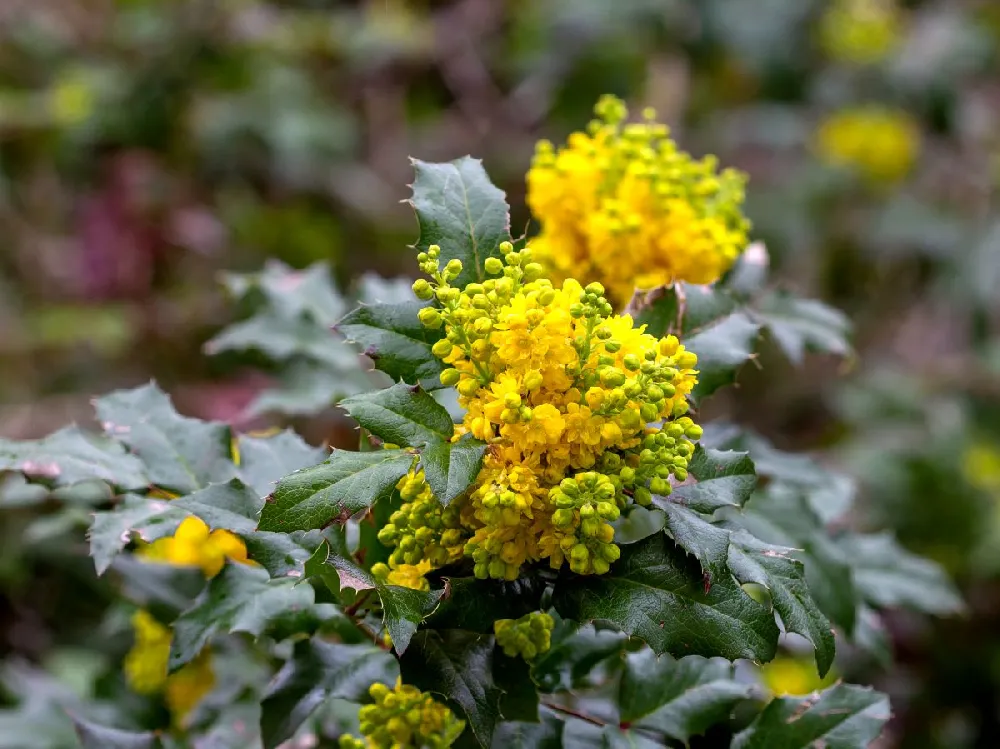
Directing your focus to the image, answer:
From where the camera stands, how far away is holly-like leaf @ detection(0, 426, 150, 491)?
1193 millimetres

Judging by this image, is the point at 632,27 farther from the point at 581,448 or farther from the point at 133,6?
the point at 581,448

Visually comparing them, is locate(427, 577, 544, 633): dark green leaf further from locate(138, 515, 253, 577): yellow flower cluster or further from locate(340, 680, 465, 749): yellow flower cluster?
locate(138, 515, 253, 577): yellow flower cluster

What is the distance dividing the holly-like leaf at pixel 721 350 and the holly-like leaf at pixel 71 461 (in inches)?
28.0

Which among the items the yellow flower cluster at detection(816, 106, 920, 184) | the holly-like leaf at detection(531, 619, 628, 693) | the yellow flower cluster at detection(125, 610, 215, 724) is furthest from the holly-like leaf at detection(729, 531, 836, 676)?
the yellow flower cluster at detection(816, 106, 920, 184)

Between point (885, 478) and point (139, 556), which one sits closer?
point (139, 556)

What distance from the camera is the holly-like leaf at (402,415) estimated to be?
973mm

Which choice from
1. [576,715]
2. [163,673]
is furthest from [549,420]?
[163,673]

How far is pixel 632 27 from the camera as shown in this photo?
3793mm

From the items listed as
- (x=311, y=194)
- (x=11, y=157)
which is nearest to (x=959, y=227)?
(x=311, y=194)

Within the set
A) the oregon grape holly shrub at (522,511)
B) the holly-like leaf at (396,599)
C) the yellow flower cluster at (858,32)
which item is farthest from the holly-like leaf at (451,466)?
the yellow flower cluster at (858,32)

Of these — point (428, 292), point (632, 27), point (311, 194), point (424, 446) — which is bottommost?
point (424, 446)

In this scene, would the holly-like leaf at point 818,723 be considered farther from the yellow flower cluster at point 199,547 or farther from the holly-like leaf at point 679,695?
the yellow flower cluster at point 199,547

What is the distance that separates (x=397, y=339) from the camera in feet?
3.58

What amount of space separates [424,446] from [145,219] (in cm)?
365
